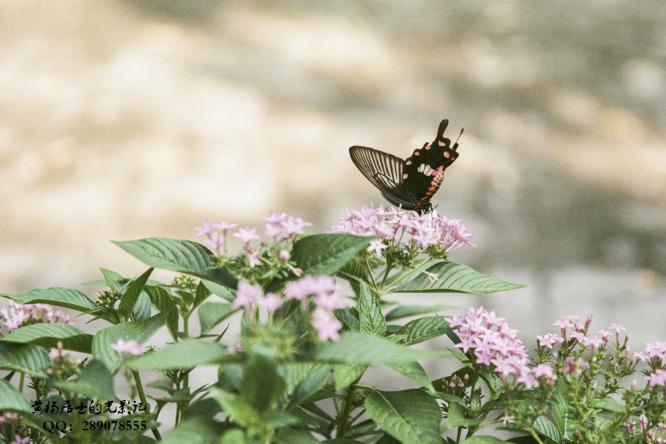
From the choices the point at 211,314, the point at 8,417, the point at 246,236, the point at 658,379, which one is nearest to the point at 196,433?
the point at 246,236

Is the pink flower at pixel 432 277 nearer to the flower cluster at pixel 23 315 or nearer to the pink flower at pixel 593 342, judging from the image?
the pink flower at pixel 593 342

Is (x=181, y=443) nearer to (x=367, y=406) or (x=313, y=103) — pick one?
(x=367, y=406)

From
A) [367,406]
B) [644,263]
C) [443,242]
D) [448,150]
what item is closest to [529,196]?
[644,263]

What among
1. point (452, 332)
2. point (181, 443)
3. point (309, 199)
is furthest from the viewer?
point (309, 199)

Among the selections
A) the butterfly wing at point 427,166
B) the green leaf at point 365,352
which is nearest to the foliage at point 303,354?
the green leaf at point 365,352

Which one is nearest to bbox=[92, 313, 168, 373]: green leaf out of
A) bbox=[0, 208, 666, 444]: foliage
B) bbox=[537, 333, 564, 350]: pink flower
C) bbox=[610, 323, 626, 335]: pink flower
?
bbox=[0, 208, 666, 444]: foliage
